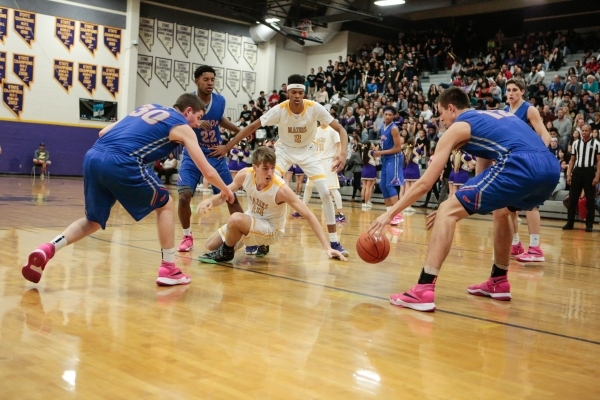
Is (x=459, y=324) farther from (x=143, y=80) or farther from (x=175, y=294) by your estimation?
(x=143, y=80)

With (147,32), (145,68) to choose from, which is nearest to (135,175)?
(145,68)

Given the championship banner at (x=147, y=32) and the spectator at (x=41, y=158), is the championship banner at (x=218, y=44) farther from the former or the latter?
the spectator at (x=41, y=158)

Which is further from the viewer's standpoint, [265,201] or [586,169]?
[586,169]

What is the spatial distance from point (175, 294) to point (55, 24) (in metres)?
20.1

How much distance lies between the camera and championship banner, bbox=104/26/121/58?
74.4 feet

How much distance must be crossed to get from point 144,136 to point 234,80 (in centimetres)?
2260

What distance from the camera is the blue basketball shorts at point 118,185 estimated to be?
166 inches

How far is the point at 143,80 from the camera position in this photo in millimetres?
24031

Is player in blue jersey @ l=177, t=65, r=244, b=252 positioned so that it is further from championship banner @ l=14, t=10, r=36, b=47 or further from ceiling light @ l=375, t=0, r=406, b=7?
championship banner @ l=14, t=10, r=36, b=47

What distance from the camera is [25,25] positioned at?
20891 millimetres

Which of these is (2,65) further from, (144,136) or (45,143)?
(144,136)

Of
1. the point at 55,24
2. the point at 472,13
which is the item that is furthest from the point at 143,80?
the point at 472,13

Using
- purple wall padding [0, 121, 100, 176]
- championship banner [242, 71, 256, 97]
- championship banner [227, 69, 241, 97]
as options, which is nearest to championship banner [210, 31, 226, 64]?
championship banner [227, 69, 241, 97]

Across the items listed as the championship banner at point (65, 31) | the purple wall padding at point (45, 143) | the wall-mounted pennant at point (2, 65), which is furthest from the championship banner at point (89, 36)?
the purple wall padding at point (45, 143)
